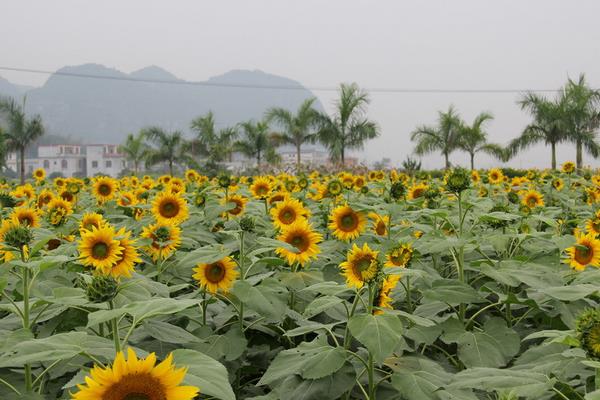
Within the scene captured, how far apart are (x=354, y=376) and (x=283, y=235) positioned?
105 cm

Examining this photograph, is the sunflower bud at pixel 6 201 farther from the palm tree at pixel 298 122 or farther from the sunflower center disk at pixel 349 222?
the palm tree at pixel 298 122

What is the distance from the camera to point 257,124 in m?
32.7

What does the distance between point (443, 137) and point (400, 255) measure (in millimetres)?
29333

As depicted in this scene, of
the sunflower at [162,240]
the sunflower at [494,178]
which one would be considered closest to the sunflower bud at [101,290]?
the sunflower at [162,240]

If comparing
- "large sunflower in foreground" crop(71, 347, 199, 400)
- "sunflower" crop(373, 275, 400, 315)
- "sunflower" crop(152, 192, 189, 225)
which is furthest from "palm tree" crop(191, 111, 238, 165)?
"large sunflower in foreground" crop(71, 347, 199, 400)

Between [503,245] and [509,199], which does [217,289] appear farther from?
[509,199]

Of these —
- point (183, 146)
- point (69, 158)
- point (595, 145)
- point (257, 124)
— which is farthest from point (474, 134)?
point (69, 158)

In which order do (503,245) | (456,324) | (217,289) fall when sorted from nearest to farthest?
(456,324)
(217,289)
(503,245)

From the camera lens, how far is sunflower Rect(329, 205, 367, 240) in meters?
3.08

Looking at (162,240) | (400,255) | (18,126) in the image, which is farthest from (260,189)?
(18,126)

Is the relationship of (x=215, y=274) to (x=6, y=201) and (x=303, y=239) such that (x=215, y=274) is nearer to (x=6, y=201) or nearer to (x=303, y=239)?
(x=303, y=239)

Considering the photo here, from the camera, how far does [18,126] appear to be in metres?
29.5

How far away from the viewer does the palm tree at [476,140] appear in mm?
29922

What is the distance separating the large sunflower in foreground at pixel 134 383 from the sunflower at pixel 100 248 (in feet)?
3.98
